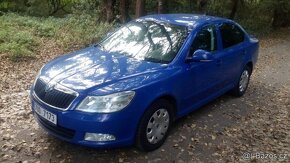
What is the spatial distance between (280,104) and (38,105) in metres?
5.08

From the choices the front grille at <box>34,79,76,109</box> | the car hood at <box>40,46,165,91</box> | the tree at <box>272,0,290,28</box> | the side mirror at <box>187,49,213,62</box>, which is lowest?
the tree at <box>272,0,290,28</box>

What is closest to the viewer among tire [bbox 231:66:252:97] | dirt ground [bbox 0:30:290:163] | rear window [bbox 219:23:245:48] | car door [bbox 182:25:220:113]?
dirt ground [bbox 0:30:290:163]

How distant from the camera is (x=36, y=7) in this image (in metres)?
21.8

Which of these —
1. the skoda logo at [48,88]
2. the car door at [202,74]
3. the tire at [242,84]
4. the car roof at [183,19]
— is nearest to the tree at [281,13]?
the tire at [242,84]

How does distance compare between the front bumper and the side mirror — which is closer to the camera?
the front bumper

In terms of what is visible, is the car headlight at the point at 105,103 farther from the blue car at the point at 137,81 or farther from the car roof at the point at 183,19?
the car roof at the point at 183,19

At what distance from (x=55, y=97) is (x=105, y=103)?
658 mm

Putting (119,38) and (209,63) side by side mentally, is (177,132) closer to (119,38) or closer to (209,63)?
(209,63)

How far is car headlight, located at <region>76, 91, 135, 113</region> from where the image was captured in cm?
390

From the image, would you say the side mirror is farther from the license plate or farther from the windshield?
the license plate

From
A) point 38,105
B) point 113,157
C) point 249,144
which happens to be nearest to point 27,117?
point 38,105

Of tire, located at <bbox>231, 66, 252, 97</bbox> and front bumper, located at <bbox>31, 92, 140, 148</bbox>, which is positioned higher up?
front bumper, located at <bbox>31, 92, 140, 148</bbox>

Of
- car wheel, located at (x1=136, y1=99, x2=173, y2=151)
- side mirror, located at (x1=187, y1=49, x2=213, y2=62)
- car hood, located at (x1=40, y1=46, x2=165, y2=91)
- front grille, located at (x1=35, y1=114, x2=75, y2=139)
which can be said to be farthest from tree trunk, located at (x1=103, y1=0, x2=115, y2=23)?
front grille, located at (x1=35, y1=114, x2=75, y2=139)

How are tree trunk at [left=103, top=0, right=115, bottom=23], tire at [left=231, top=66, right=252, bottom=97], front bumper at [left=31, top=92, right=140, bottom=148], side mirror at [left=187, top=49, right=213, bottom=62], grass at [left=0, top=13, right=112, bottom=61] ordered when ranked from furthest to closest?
tree trunk at [left=103, top=0, right=115, bottom=23]
grass at [left=0, top=13, right=112, bottom=61]
tire at [left=231, top=66, right=252, bottom=97]
side mirror at [left=187, top=49, right=213, bottom=62]
front bumper at [left=31, top=92, right=140, bottom=148]
